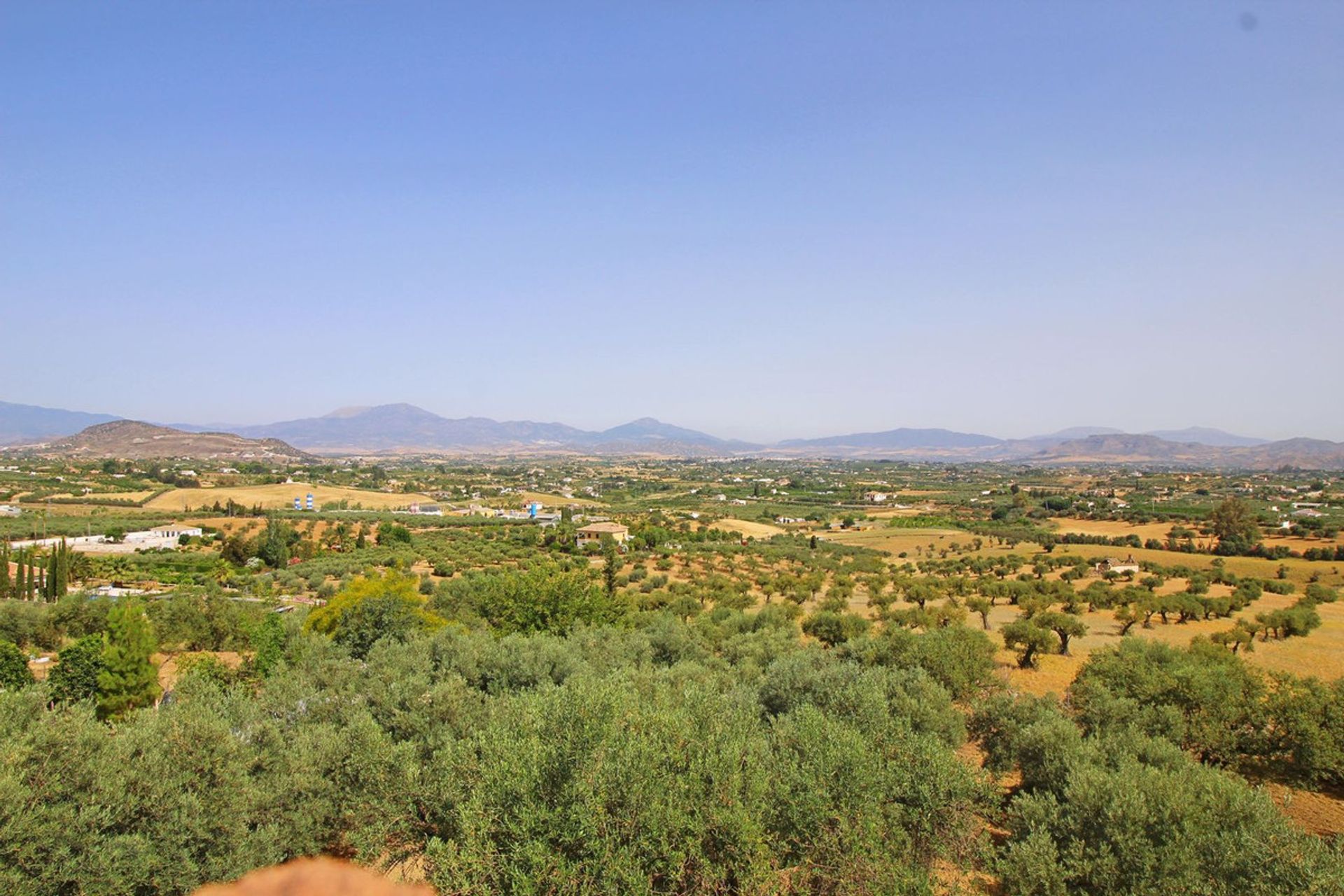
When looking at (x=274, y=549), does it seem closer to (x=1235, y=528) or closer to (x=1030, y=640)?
(x=1030, y=640)

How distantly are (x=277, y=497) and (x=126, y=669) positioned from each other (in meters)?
90.1

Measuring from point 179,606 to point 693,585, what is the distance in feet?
89.8

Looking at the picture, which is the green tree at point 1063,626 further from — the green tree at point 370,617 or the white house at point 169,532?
the white house at point 169,532

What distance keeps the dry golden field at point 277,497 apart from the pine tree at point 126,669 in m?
73.0

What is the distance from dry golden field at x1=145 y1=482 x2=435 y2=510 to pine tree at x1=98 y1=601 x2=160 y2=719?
72960 millimetres

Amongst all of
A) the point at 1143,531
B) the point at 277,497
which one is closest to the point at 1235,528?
the point at 1143,531

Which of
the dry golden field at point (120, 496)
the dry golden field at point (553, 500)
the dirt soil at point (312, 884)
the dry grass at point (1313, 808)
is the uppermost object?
the dirt soil at point (312, 884)

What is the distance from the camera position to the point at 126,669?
1958 centimetres

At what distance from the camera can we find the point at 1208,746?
1520 cm

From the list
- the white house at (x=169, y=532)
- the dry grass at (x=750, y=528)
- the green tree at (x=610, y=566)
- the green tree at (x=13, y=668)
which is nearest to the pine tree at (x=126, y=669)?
the green tree at (x=13, y=668)

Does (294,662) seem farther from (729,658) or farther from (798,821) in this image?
(798,821)

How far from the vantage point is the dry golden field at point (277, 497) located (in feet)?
296

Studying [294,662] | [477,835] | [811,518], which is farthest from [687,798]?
[811,518]

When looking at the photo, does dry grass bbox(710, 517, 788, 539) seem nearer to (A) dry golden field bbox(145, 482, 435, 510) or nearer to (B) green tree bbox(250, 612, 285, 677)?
(A) dry golden field bbox(145, 482, 435, 510)
